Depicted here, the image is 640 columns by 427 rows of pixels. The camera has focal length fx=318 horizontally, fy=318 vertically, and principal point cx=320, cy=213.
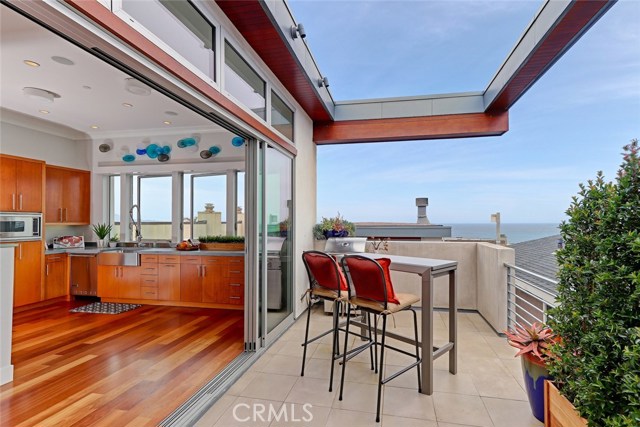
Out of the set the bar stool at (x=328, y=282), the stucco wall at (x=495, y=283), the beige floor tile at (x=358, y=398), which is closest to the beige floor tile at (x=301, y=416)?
the beige floor tile at (x=358, y=398)

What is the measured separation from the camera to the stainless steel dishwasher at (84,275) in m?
5.47

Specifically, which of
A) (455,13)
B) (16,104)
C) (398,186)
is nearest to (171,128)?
(16,104)

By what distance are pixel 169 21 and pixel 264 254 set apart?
2.27m

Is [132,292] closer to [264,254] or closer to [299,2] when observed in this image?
[264,254]

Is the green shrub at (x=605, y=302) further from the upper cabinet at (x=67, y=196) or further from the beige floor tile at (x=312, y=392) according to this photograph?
the upper cabinet at (x=67, y=196)

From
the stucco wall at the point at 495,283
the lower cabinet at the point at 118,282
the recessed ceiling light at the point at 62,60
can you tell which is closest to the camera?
the recessed ceiling light at the point at 62,60

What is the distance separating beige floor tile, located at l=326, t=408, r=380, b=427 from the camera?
7.02ft

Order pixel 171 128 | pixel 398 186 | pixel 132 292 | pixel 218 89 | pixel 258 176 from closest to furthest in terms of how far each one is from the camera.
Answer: pixel 218 89
pixel 258 176
pixel 132 292
pixel 171 128
pixel 398 186

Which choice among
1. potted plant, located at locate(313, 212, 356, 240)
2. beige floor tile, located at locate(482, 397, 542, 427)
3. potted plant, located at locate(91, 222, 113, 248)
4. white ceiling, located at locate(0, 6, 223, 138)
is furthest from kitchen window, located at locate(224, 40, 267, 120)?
potted plant, located at locate(91, 222, 113, 248)

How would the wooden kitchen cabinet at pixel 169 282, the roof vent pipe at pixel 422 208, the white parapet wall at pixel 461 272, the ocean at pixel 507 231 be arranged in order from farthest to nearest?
the ocean at pixel 507 231 < the roof vent pipe at pixel 422 208 < the wooden kitchen cabinet at pixel 169 282 < the white parapet wall at pixel 461 272

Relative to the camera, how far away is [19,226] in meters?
4.85

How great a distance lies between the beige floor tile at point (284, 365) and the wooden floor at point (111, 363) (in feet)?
1.44

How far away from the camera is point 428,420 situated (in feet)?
7.17

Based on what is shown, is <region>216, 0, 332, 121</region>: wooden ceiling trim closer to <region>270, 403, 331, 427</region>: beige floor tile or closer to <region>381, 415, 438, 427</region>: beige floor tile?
<region>270, 403, 331, 427</region>: beige floor tile
